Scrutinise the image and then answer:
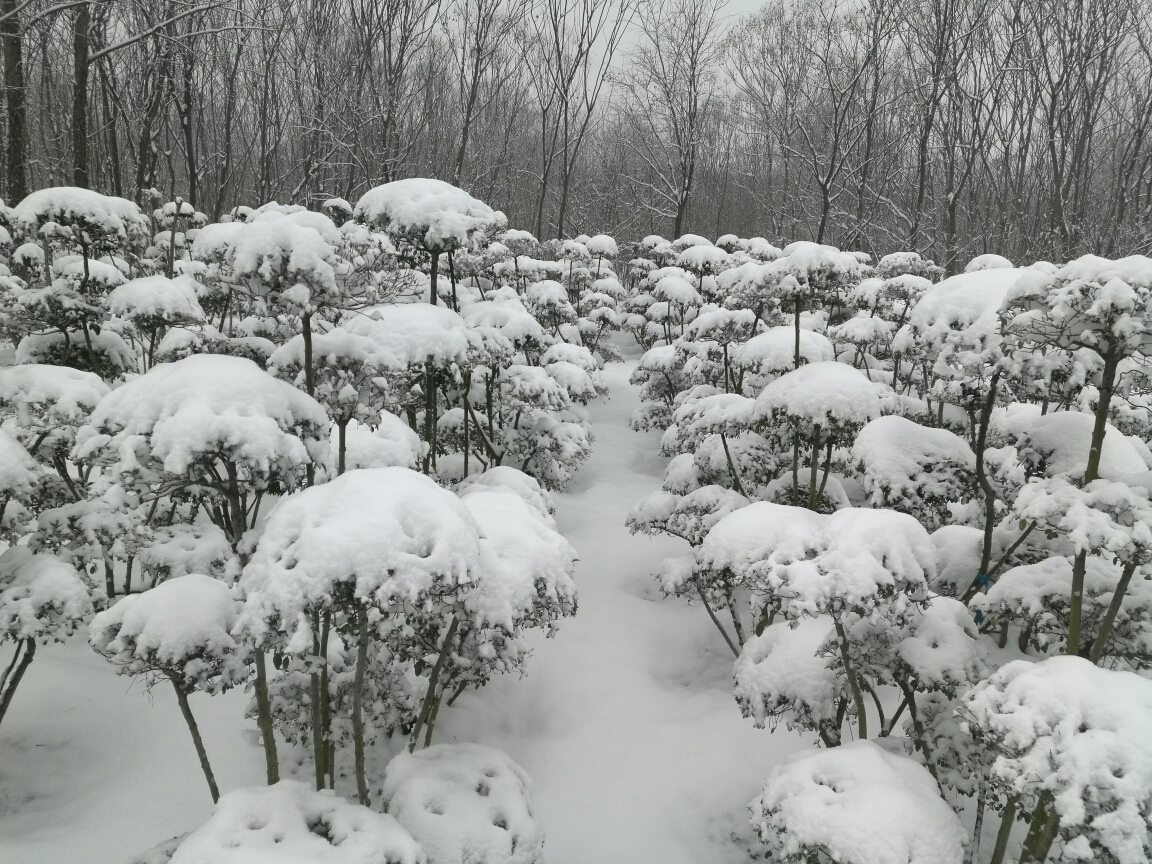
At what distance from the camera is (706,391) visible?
7.00 meters

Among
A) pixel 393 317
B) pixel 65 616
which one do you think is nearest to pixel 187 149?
pixel 393 317

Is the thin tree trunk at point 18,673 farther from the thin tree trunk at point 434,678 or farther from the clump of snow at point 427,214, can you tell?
the clump of snow at point 427,214

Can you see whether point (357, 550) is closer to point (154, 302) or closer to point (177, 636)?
point (177, 636)

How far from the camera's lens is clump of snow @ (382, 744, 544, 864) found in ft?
8.70

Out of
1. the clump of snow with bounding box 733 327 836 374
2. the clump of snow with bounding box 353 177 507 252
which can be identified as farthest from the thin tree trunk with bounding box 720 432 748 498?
the clump of snow with bounding box 353 177 507 252

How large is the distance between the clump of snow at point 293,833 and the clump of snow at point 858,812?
1.39 metres

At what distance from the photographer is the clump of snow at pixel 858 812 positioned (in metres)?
2.32

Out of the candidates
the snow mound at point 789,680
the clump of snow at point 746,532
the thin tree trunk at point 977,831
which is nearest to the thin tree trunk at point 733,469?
the clump of snow at point 746,532

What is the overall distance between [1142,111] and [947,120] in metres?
3.33

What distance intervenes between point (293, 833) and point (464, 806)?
74 cm

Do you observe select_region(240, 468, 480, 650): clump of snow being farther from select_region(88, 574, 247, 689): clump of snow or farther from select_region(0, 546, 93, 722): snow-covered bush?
select_region(0, 546, 93, 722): snow-covered bush

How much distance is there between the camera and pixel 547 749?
446 cm

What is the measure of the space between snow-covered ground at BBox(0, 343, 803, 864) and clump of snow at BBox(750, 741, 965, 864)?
1.35 m

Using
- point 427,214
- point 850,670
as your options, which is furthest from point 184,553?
point 850,670
